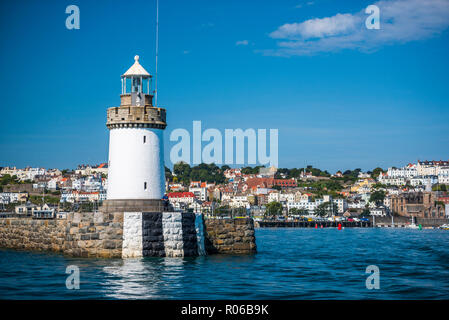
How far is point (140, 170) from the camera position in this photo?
2805 centimetres

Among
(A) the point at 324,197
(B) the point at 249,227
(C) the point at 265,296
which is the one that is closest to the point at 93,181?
(A) the point at 324,197

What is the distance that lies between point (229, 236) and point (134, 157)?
19.9ft

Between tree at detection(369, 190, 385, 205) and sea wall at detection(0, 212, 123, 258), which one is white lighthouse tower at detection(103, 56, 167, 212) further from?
tree at detection(369, 190, 385, 205)

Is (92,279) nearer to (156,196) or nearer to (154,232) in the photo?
(154,232)

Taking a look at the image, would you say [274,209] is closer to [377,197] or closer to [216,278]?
[377,197]

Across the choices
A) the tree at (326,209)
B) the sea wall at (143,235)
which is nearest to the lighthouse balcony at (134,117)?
the sea wall at (143,235)

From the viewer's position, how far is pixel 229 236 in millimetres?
29547

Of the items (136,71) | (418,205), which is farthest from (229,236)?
(418,205)

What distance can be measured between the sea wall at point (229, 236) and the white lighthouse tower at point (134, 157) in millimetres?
2801

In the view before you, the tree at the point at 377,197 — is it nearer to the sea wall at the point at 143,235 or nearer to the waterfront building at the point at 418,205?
the waterfront building at the point at 418,205

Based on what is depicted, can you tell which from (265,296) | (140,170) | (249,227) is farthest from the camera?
(249,227)

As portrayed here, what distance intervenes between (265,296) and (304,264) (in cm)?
1034

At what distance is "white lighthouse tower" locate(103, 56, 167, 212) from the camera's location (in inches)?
1101

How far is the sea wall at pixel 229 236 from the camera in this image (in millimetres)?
29125
